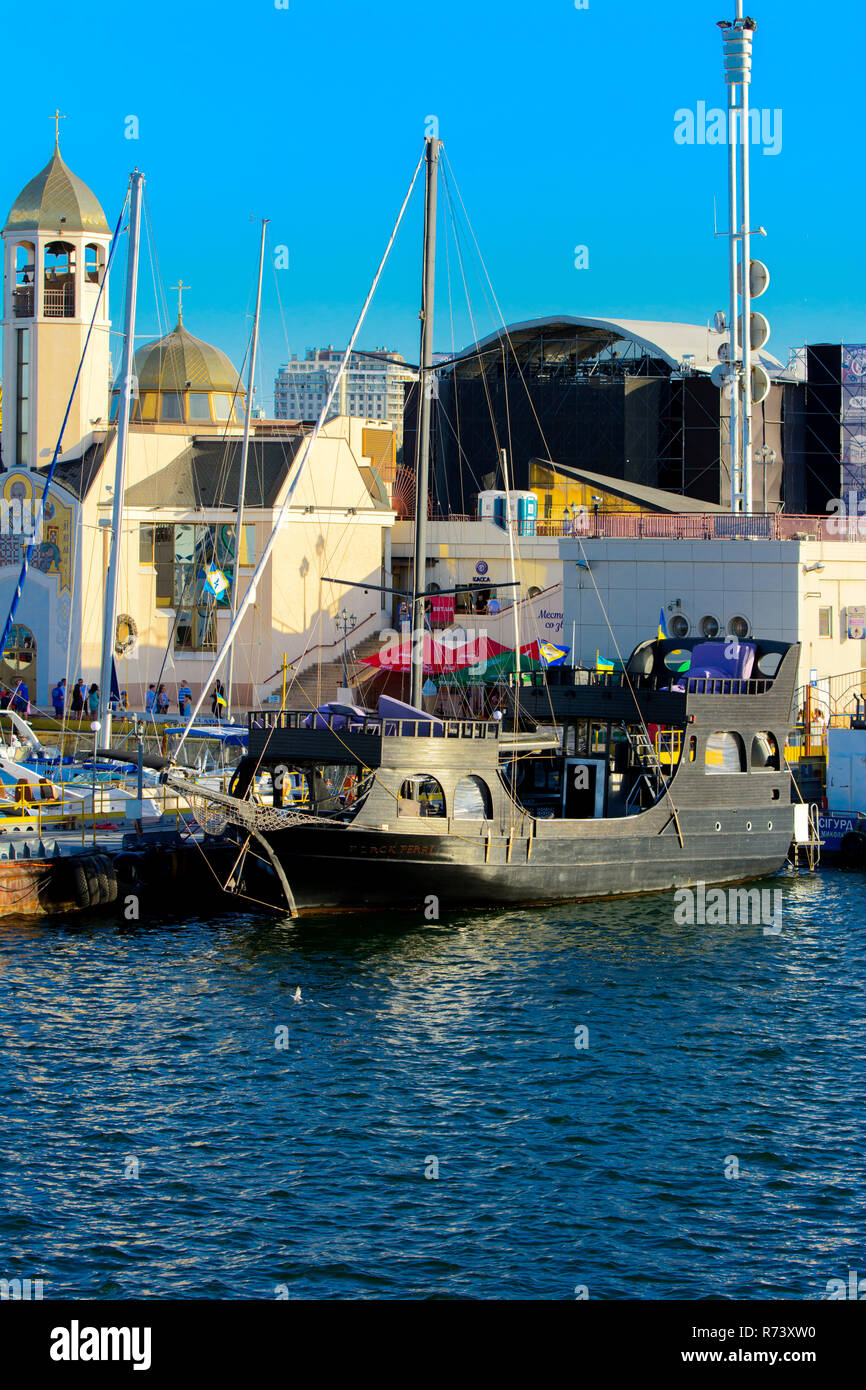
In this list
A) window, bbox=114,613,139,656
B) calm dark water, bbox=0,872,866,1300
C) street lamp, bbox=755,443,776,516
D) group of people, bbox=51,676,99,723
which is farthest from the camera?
street lamp, bbox=755,443,776,516

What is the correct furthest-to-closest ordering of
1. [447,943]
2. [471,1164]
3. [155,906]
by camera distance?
[155,906] → [447,943] → [471,1164]

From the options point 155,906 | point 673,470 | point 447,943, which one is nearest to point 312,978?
point 447,943

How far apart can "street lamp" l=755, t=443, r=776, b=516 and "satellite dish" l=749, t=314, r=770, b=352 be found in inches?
613

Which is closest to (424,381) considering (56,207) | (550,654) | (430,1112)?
(550,654)

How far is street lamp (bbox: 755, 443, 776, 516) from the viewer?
2712 inches

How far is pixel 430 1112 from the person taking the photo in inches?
870

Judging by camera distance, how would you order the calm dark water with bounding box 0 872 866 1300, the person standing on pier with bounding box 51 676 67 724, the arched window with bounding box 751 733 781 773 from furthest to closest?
the person standing on pier with bounding box 51 676 67 724 < the arched window with bounding box 751 733 781 773 < the calm dark water with bounding box 0 872 866 1300

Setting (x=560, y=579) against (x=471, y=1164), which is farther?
(x=560, y=579)

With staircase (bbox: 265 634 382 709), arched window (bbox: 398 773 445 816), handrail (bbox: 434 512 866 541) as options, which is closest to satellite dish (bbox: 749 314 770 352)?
handrail (bbox: 434 512 866 541)

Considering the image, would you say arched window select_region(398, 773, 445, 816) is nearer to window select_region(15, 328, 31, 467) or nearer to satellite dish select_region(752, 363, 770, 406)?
A: satellite dish select_region(752, 363, 770, 406)
